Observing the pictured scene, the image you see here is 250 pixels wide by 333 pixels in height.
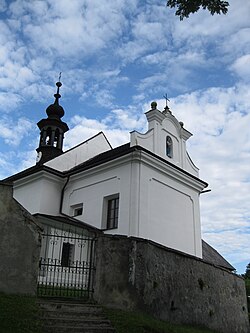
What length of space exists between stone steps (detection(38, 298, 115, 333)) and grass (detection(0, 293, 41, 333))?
0.16 m

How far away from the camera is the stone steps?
6461 millimetres

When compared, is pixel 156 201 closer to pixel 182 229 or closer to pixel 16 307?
pixel 182 229

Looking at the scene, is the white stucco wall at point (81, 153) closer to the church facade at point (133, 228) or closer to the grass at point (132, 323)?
the church facade at point (133, 228)

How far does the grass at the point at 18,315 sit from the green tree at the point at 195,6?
5.72m

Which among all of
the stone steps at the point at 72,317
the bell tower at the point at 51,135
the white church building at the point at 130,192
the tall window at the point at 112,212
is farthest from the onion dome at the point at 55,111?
the stone steps at the point at 72,317

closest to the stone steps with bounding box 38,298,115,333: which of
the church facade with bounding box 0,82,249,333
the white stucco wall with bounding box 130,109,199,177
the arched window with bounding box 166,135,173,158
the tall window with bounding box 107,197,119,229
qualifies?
the church facade with bounding box 0,82,249,333

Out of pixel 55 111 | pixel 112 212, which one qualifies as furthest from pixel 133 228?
pixel 55 111

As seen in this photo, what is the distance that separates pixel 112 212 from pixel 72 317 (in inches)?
355

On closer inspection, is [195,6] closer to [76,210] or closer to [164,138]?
[164,138]

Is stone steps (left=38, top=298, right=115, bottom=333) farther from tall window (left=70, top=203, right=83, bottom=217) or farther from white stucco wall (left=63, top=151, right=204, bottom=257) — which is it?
tall window (left=70, top=203, right=83, bottom=217)

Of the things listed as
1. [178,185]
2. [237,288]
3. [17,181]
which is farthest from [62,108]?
[237,288]

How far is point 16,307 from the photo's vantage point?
660 centimetres

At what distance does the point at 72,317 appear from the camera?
7020 millimetres

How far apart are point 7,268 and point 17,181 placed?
11786 mm
